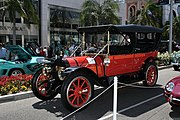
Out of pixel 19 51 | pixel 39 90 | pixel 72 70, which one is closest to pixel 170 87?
pixel 72 70

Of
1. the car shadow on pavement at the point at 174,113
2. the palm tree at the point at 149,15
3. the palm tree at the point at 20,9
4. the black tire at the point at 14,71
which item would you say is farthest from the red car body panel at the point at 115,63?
the palm tree at the point at 149,15

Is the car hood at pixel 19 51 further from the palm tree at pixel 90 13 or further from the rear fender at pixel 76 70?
the palm tree at pixel 90 13

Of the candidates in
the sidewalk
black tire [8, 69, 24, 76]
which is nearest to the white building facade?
black tire [8, 69, 24, 76]

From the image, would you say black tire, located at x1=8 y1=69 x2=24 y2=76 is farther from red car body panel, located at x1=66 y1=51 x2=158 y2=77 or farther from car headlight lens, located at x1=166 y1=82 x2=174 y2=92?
car headlight lens, located at x1=166 y1=82 x2=174 y2=92

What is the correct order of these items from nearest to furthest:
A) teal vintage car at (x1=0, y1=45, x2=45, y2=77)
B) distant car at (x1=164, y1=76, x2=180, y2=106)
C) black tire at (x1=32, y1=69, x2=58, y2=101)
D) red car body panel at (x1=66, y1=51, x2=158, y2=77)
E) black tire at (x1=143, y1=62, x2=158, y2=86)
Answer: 1. distant car at (x1=164, y1=76, x2=180, y2=106)
2. red car body panel at (x1=66, y1=51, x2=158, y2=77)
3. black tire at (x1=32, y1=69, x2=58, y2=101)
4. black tire at (x1=143, y1=62, x2=158, y2=86)
5. teal vintage car at (x1=0, y1=45, x2=45, y2=77)

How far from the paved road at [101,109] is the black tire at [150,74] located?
3.46 feet

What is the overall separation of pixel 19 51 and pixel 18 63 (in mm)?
525

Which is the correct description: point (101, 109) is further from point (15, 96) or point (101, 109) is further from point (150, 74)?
point (150, 74)

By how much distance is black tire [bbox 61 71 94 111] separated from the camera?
5.61 metres

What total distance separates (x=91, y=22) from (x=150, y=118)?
62.6ft

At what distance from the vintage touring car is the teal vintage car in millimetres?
2996

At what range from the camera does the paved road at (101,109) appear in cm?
552

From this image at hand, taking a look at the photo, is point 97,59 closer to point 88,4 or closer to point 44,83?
point 44,83

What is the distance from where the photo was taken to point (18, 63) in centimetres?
1016
